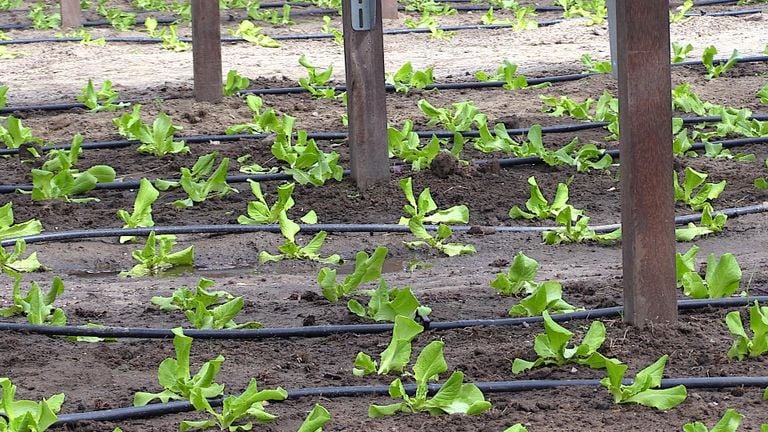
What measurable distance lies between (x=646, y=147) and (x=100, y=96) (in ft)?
17.2

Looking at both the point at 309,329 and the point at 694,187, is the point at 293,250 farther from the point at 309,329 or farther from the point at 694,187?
the point at 694,187

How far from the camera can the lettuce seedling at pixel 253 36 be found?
1061cm

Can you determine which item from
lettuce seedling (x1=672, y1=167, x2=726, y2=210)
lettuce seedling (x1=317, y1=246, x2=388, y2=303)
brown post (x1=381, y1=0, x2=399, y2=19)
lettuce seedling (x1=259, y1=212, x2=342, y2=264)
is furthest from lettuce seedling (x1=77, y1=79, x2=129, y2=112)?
brown post (x1=381, y1=0, x2=399, y2=19)

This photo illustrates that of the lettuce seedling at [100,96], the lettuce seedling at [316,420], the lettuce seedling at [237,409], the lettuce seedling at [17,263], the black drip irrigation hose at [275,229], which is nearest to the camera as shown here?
the lettuce seedling at [316,420]

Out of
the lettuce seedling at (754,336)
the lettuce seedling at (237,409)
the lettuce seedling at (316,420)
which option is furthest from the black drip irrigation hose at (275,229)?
the lettuce seedling at (316,420)

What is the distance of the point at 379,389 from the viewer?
316cm

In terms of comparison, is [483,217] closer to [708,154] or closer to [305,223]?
[305,223]

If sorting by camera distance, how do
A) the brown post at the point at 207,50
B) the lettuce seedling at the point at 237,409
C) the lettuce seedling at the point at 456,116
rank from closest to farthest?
the lettuce seedling at the point at 237,409 → the lettuce seedling at the point at 456,116 → the brown post at the point at 207,50

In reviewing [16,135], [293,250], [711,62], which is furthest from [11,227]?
[711,62]

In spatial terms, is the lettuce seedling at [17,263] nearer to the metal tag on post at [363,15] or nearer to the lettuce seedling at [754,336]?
the metal tag on post at [363,15]

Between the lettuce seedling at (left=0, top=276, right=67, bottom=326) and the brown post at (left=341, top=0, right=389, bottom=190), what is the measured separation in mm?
2168

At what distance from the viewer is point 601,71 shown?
8.23 m

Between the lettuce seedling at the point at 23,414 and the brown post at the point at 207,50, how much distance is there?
470 cm

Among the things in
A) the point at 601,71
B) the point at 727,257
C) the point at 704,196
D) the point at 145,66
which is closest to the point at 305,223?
the point at 704,196
